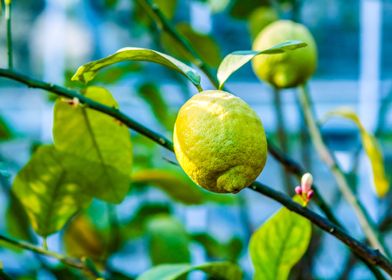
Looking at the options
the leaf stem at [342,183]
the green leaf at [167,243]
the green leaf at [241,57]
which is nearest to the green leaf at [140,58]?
the green leaf at [241,57]

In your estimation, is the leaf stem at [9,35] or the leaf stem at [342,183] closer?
the leaf stem at [9,35]

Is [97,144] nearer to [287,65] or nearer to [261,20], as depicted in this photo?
[287,65]

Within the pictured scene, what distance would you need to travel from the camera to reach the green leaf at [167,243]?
86 centimetres

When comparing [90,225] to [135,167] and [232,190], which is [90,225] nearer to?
[135,167]

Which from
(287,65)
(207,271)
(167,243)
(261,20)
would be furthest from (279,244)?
(261,20)

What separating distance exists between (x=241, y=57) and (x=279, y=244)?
0.65 ft

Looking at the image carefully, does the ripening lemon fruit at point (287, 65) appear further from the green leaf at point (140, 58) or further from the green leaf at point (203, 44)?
the green leaf at point (203, 44)

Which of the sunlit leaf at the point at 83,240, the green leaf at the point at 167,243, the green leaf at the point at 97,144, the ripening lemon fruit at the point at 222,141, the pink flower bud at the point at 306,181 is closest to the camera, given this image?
the ripening lemon fruit at the point at 222,141

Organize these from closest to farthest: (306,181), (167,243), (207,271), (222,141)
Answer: (222,141) < (306,181) < (207,271) < (167,243)

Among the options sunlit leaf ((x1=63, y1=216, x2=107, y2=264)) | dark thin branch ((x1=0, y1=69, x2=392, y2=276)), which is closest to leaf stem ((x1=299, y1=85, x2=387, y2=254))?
dark thin branch ((x1=0, y1=69, x2=392, y2=276))

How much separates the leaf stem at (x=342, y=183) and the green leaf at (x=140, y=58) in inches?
11.4

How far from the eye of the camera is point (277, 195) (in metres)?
0.47

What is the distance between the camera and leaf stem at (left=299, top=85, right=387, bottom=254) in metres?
0.65

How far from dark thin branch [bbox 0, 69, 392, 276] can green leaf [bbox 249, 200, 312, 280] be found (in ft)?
0.31
